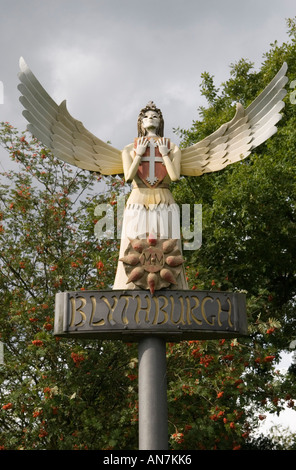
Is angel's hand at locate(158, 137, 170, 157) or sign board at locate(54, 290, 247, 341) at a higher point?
angel's hand at locate(158, 137, 170, 157)

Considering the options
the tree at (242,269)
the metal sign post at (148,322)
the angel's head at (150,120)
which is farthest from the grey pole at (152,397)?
the angel's head at (150,120)

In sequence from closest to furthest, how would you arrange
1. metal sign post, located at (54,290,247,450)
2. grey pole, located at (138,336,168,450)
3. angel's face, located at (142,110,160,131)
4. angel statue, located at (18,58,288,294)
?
grey pole, located at (138,336,168,450)
metal sign post, located at (54,290,247,450)
angel statue, located at (18,58,288,294)
angel's face, located at (142,110,160,131)

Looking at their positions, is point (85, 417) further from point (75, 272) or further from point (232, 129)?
point (232, 129)

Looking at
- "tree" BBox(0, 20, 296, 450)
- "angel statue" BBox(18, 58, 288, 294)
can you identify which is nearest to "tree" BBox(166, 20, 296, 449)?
"tree" BBox(0, 20, 296, 450)

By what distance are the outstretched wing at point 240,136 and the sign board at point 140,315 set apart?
6.37 feet

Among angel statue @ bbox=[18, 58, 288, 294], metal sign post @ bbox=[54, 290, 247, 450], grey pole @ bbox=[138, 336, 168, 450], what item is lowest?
grey pole @ bbox=[138, 336, 168, 450]

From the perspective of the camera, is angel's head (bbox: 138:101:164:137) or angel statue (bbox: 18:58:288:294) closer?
angel statue (bbox: 18:58:288:294)

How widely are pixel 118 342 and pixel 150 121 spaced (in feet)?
12.7

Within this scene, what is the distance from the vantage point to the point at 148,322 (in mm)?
7570

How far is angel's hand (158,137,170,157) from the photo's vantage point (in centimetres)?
849

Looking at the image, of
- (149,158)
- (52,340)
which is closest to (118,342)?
(52,340)

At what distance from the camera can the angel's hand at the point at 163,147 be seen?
8.49 metres

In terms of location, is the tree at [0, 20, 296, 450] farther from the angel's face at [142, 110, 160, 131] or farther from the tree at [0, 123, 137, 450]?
the angel's face at [142, 110, 160, 131]

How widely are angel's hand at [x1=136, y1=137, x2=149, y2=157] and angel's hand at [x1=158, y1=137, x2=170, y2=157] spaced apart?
0.17 metres
